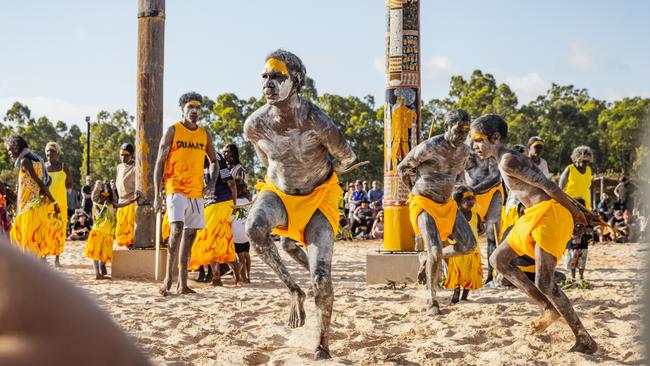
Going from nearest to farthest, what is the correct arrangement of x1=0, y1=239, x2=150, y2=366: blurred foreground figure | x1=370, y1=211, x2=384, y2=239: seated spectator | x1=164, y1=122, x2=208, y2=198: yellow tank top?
1. x1=0, y1=239, x2=150, y2=366: blurred foreground figure
2. x1=164, y1=122, x2=208, y2=198: yellow tank top
3. x1=370, y1=211, x2=384, y2=239: seated spectator

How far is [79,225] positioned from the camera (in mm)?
19281

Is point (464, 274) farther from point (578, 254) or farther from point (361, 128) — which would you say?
point (361, 128)

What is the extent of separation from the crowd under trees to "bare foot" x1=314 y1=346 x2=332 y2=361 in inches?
1210

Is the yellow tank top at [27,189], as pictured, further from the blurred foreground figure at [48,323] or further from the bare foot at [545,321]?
the blurred foreground figure at [48,323]

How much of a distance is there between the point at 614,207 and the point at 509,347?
14.9 metres

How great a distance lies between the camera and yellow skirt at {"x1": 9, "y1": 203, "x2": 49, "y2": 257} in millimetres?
9367

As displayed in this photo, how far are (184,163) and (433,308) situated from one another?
3033 mm

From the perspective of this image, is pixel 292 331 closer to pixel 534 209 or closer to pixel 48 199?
pixel 534 209

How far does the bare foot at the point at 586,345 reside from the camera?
5055 millimetres

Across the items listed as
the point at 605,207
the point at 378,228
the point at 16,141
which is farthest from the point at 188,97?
the point at 605,207

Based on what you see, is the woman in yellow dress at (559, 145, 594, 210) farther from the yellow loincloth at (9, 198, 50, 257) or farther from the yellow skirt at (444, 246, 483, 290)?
the yellow loincloth at (9, 198, 50, 257)

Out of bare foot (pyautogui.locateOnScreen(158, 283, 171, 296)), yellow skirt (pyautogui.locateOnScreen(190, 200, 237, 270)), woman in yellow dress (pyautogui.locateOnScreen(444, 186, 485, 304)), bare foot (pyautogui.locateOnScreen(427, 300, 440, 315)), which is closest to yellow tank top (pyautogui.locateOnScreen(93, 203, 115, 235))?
yellow skirt (pyautogui.locateOnScreen(190, 200, 237, 270))

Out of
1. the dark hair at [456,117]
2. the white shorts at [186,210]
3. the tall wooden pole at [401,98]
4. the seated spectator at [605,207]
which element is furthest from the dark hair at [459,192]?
the seated spectator at [605,207]

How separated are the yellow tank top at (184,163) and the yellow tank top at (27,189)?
213 cm
